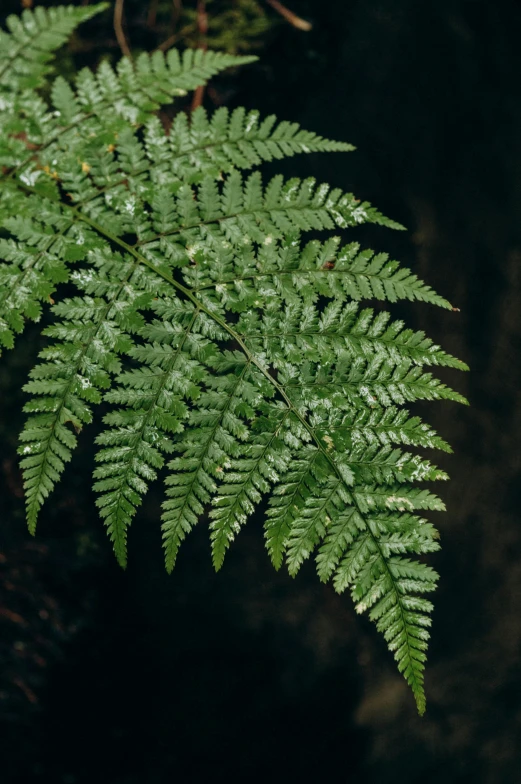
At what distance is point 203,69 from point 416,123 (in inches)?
59.4

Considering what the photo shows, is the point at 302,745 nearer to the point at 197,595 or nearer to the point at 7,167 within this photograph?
the point at 197,595

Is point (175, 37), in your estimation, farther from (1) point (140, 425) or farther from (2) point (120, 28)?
(1) point (140, 425)

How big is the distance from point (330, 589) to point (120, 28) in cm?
348

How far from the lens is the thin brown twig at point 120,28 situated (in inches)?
125

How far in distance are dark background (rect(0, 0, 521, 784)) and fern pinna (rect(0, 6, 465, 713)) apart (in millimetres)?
1132

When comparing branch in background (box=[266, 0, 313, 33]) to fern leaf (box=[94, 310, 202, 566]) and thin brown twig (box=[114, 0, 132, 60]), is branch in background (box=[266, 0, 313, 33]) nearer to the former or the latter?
thin brown twig (box=[114, 0, 132, 60])

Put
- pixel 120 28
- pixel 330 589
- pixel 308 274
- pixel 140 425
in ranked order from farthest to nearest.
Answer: pixel 330 589, pixel 120 28, pixel 308 274, pixel 140 425

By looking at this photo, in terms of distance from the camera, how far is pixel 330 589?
341cm

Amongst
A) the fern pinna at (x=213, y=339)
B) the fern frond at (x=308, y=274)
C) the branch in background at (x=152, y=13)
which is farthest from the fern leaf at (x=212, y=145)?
the branch in background at (x=152, y=13)

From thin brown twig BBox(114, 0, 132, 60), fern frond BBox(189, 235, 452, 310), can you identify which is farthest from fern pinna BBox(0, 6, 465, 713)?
thin brown twig BBox(114, 0, 132, 60)

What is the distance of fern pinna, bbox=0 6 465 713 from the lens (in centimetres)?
188

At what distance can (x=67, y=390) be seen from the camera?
6.47 feet

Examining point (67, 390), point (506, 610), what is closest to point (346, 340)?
point (67, 390)

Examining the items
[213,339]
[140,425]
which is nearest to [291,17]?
[213,339]
